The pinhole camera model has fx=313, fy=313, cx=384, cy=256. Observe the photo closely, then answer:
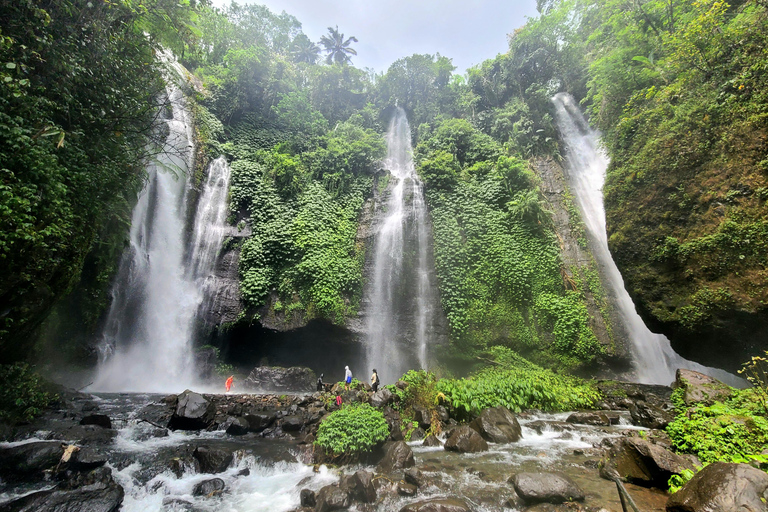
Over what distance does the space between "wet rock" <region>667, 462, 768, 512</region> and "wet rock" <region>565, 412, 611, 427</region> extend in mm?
4978

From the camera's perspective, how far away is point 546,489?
13.3 feet

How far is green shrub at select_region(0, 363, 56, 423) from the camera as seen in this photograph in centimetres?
624

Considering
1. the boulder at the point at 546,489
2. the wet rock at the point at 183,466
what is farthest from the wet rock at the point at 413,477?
the wet rock at the point at 183,466

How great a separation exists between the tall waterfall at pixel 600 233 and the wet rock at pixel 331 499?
37.8 ft

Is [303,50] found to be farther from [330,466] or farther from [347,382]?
[330,466]

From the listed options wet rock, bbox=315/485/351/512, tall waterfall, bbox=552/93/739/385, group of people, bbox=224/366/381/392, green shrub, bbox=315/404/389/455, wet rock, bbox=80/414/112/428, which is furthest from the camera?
tall waterfall, bbox=552/93/739/385

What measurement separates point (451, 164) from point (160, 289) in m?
14.4

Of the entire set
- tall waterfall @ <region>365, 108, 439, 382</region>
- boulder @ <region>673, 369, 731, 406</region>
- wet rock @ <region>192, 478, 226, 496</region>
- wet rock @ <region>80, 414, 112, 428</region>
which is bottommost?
wet rock @ <region>192, 478, 226, 496</region>

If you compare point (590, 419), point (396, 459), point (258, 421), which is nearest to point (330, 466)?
point (396, 459)

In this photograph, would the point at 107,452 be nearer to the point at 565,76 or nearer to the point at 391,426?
the point at 391,426

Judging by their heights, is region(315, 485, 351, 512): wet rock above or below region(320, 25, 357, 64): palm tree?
below

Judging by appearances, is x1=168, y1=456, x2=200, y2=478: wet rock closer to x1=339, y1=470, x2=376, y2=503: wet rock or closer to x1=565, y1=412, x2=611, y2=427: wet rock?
x1=339, y1=470, x2=376, y2=503: wet rock

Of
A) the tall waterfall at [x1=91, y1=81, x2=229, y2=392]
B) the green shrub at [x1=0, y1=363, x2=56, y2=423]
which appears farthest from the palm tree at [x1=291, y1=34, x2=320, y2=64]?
the green shrub at [x1=0, y1=363, x2=56, y2=423]

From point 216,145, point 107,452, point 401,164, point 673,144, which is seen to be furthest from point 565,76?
point 107,452
